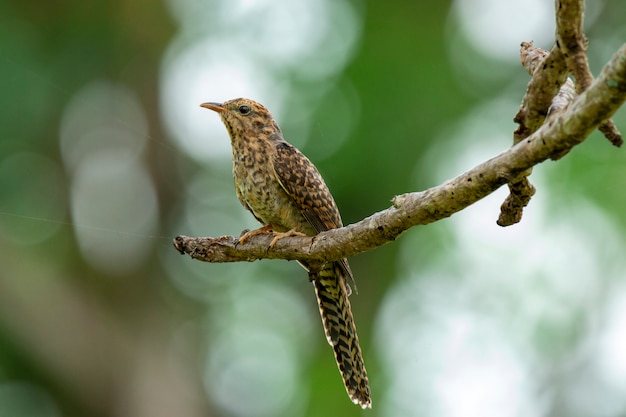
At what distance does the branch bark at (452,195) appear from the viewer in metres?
2.78

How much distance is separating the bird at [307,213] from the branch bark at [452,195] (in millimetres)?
596

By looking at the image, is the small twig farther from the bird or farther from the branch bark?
the bird

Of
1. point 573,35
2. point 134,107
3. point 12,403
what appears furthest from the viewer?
point 134,107

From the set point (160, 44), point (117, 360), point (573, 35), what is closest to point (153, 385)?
point (117, 360)

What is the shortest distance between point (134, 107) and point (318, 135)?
13.6ft

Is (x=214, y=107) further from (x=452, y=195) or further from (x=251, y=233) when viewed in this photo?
(x=452, y=195)

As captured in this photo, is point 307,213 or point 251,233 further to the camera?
point 307,213

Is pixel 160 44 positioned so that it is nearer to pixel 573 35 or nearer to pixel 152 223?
pixel 152 223

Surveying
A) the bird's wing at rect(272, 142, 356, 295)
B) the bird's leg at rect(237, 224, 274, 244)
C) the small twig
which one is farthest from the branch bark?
the bird's wing at rect(272, 142, 356, 295)

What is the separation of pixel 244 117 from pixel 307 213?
0.99m

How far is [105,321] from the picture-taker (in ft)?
39.0

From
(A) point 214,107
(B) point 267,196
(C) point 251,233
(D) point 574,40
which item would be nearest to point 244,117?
(A) point 214,107

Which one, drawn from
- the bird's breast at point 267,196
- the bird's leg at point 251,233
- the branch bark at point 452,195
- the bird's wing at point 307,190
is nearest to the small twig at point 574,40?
the branch bark at point 452,195

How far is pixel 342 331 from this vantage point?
5.40 metres
